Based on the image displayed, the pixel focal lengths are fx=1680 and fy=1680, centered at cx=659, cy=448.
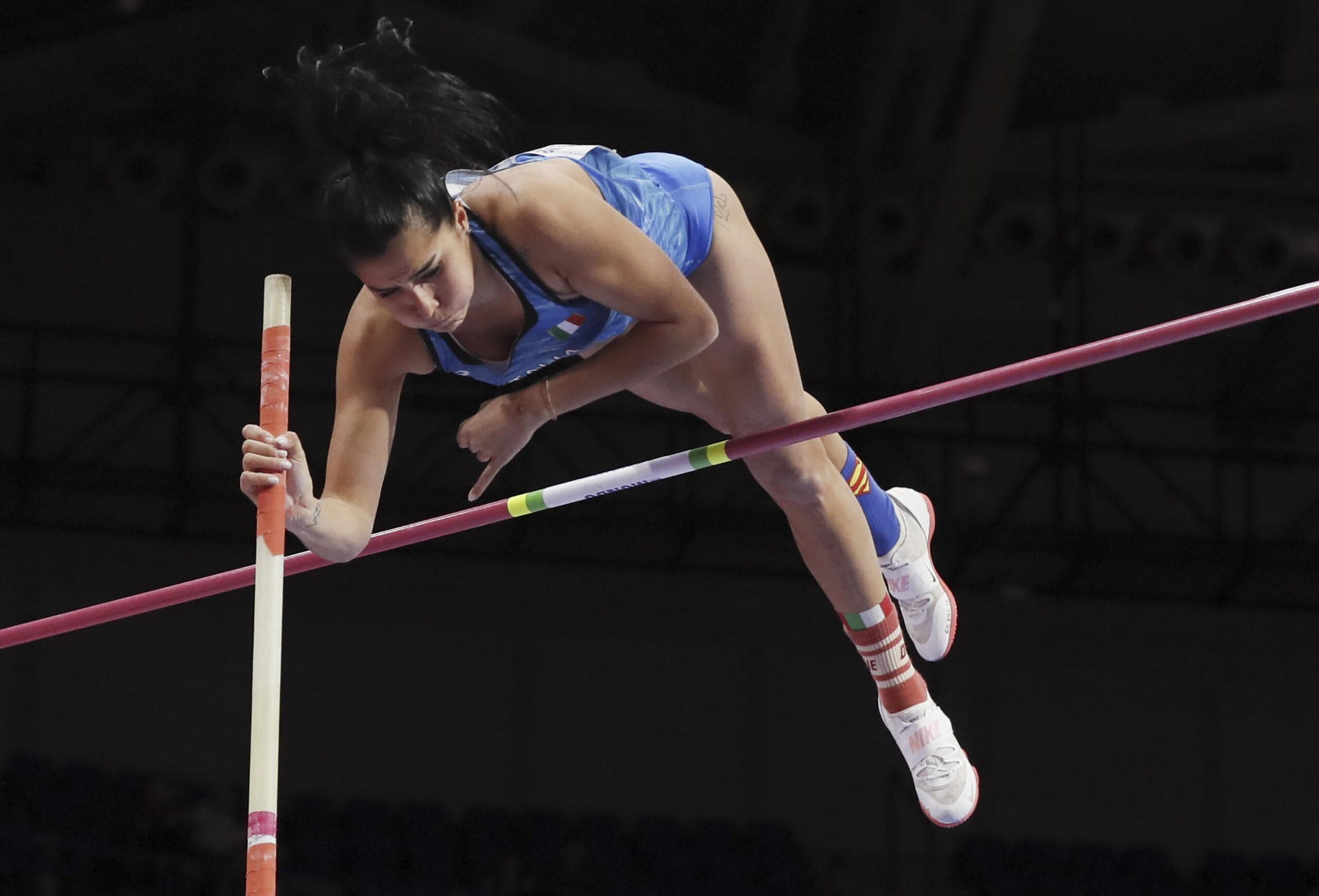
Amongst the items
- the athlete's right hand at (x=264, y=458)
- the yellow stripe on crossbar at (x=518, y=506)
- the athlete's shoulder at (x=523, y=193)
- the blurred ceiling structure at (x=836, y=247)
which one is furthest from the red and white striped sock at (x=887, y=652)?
the blurred ceiling structure at (x=836, y=247)

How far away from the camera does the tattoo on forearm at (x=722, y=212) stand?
127 inches

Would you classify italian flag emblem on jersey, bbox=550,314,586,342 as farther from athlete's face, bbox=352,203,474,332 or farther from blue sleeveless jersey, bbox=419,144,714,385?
athlete's face, bbox=352,203,474,332

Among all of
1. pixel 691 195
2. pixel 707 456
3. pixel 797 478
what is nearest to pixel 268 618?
pixel 707 456

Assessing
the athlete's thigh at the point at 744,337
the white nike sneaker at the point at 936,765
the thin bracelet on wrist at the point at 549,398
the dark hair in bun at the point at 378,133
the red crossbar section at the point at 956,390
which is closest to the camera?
the dark hair in bun at the point at 378,133

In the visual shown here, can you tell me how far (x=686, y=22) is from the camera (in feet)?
33.4

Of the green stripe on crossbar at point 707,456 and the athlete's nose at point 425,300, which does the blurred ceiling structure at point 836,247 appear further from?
the athlete's nose at point 425,300

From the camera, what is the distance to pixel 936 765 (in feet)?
12.1

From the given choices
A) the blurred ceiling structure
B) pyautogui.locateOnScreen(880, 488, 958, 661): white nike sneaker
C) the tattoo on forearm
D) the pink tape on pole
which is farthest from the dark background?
the pink tape on pole

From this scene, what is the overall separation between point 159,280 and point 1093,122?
5.62 metres

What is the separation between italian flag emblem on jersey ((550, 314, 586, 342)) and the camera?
9.73 ft

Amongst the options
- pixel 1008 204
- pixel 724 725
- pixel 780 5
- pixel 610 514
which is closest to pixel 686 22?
pixel 780 5

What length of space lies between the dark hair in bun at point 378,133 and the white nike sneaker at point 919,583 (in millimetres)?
1609

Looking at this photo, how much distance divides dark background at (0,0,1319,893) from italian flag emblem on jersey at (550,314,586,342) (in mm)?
5185

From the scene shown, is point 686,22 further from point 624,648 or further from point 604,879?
point 604,879
